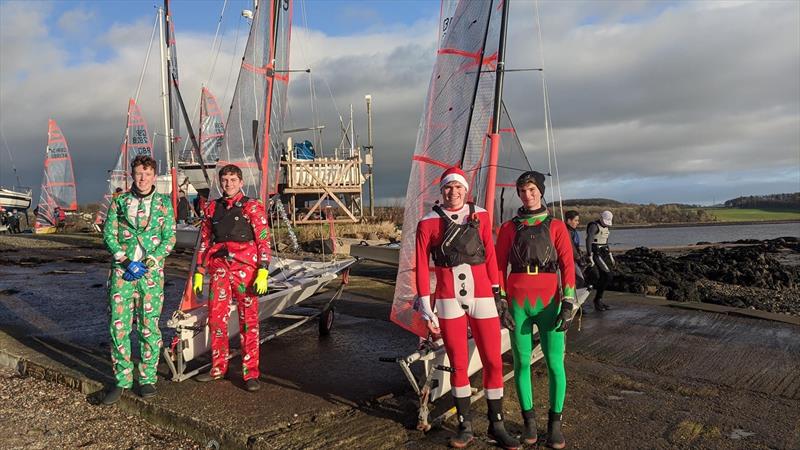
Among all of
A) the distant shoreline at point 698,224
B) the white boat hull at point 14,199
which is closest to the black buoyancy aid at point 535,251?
the white boat hull at point 14,199

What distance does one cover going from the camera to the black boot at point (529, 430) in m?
3.70

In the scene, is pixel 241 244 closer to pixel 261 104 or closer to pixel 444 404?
pixel 444 404

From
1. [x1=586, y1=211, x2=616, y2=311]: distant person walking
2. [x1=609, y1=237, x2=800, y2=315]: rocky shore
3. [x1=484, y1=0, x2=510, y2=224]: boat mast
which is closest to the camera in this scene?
[x1=484, y1=0, x2=510, y2=224]: boat mast

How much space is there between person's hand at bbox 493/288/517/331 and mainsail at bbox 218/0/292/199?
5.57 meters

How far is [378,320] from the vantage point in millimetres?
8086

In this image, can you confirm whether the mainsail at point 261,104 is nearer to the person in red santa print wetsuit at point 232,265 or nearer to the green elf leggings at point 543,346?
the person in red santa print wetsuit at point 232,265

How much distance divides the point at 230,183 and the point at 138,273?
1046mm

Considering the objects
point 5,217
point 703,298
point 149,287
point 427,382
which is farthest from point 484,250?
point 5,217

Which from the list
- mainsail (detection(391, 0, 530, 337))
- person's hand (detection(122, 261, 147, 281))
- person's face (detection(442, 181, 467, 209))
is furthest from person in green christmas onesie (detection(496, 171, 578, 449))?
person's hand (detection(122, 261, 147, 281))

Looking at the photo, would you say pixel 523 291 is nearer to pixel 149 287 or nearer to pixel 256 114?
pixel 149 287

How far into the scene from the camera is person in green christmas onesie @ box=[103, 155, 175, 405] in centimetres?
452

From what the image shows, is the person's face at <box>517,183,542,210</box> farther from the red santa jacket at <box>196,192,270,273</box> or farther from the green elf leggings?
the red santa jacket at <box>196,192,270,273</box>

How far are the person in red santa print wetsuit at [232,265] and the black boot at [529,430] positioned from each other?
231cm

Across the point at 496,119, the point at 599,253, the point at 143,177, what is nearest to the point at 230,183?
the point at 143,177
